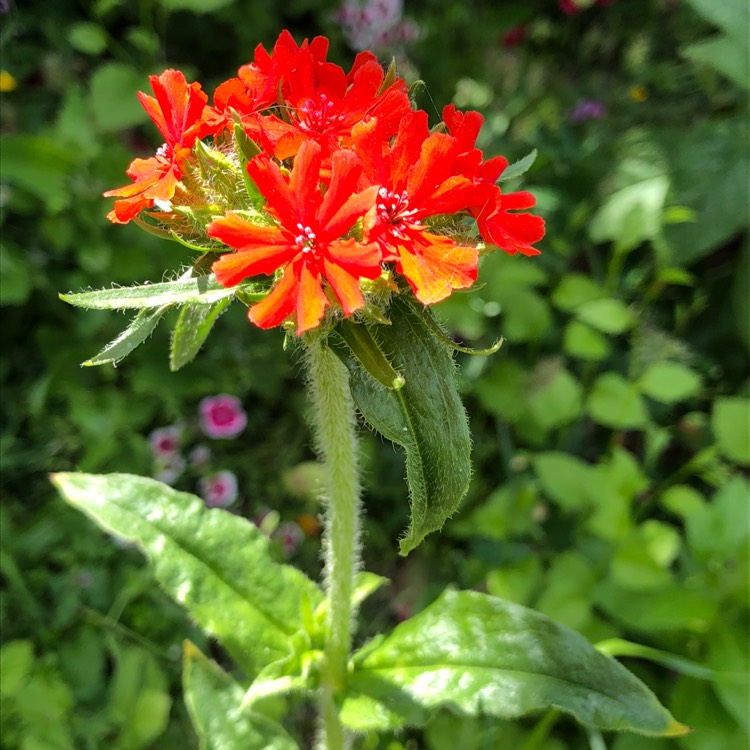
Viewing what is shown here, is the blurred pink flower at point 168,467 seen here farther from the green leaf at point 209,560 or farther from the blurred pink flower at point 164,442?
the green leaf at point 209,560

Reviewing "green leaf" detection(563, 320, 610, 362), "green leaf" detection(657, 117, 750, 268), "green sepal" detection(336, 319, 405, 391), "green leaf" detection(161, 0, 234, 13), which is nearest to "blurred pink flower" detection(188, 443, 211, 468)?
"green leaf" detection(563, 320, 610, 362)

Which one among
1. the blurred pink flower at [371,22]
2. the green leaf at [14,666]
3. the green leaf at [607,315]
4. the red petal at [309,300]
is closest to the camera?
the red petal at [309,300]

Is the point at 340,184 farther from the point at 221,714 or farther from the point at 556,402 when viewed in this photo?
the point at 556,402

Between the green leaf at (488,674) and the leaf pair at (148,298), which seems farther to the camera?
the green leaf at (488,674)

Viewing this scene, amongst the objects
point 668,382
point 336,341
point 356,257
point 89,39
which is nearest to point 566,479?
point 668,382

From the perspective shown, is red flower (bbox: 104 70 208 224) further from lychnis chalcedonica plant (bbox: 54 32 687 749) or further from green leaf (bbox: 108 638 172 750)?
green leaf (bbox: 108 638 172 750)

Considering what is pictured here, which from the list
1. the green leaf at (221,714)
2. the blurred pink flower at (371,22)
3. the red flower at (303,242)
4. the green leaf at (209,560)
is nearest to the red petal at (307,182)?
the red flower at (303,242)
